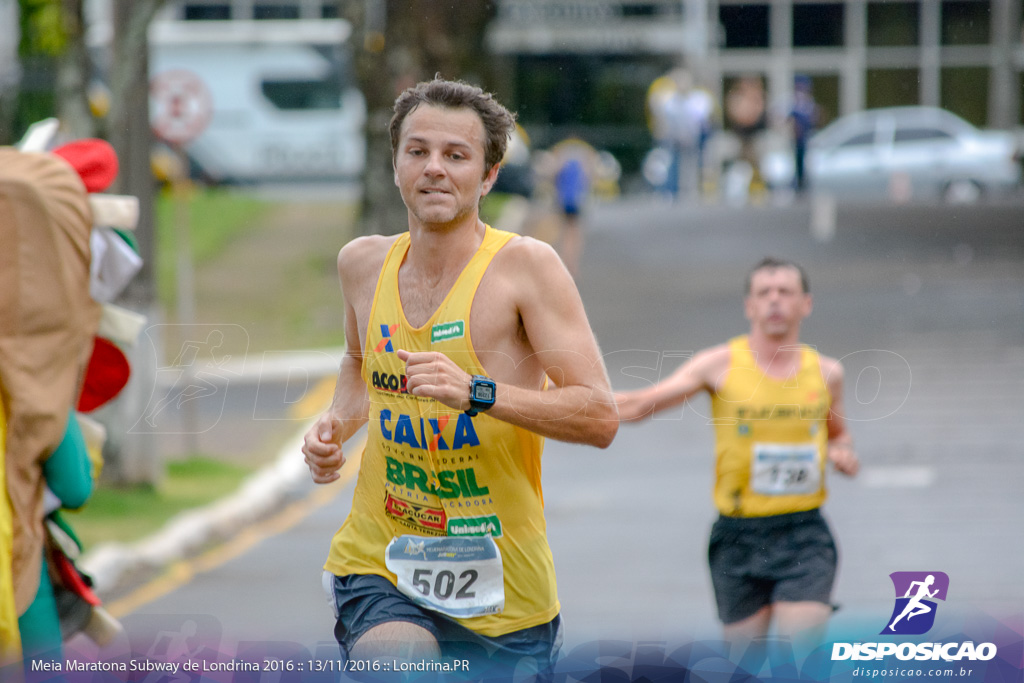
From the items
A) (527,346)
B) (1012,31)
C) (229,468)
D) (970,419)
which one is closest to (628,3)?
(1012,31)

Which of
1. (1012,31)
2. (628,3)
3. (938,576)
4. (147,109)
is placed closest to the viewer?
(938,576)

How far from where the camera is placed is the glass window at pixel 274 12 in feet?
89.0

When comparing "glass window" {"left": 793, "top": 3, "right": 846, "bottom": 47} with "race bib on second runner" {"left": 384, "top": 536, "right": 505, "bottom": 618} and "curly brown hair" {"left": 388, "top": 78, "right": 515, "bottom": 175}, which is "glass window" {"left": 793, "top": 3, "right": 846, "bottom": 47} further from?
"race bib on second runner" {"left": 384, "top": 536, "right": 505, "bottom": 618}

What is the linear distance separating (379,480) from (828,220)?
836cm

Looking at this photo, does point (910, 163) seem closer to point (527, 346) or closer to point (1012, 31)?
point (1012, 31)

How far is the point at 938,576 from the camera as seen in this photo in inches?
132

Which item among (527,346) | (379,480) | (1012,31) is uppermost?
(1012,31)

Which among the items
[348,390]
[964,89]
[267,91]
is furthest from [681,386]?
[267,91]

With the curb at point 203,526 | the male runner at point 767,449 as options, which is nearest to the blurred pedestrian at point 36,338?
the male runner at point 767,449

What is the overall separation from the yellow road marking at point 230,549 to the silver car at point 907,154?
4371 millimetres

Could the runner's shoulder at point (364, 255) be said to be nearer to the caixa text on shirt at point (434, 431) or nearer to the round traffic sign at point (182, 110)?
the caixa text on shirt at point (434, 431)

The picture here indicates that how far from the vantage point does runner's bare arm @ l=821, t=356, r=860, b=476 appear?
4.61 metres

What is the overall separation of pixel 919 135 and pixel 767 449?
9.70 metres

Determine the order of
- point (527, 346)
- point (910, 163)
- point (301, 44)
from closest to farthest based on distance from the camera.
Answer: point (527, 346), point (910, 163), point (301, 44)
